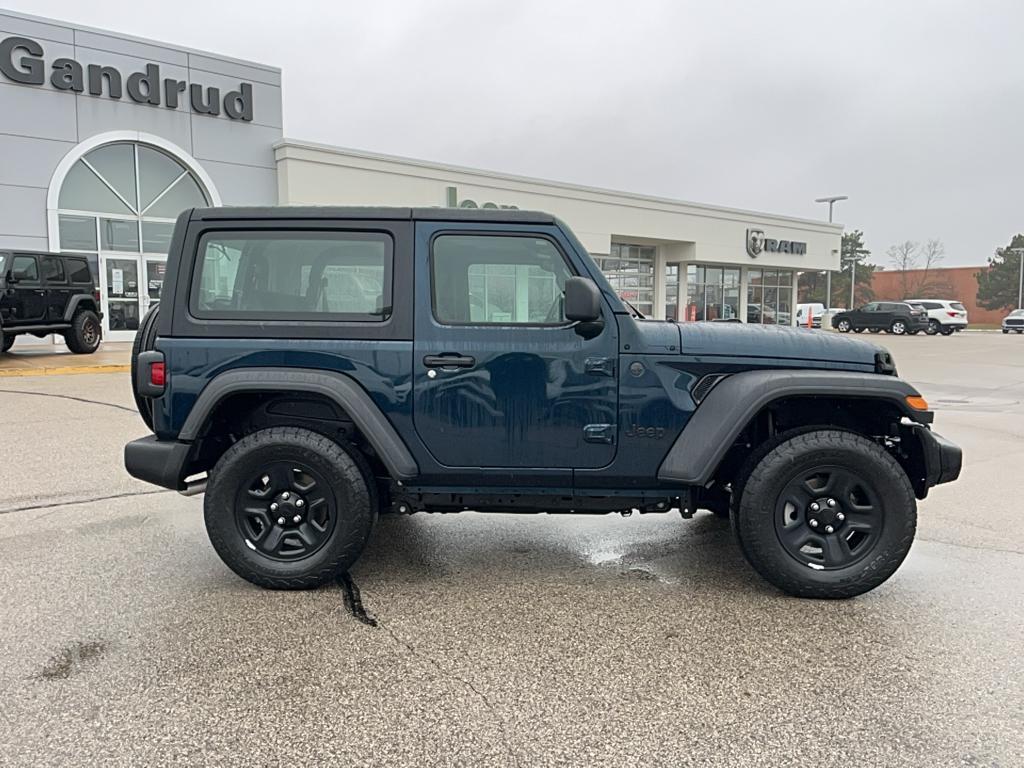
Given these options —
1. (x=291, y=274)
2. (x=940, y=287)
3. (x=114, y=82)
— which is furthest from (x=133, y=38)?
(x=940, y=287)

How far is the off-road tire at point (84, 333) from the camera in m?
15.0

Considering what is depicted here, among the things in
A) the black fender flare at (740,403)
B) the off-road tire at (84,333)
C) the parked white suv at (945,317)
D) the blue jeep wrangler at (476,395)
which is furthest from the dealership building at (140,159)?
the parked white suv at (945,317)

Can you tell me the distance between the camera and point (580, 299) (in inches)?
139

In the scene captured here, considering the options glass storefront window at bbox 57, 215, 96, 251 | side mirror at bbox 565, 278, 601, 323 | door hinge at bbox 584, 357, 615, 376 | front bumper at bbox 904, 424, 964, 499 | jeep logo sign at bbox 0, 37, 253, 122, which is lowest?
front bumper at bbox 904, 424, 964, 499

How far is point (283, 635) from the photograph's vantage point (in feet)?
11.0

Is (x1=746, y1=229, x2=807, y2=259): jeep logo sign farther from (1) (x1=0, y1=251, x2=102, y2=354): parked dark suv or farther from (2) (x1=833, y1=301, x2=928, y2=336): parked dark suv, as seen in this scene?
(1) (x1=0, y1=251, x2=102, y2=354): parked dark suv

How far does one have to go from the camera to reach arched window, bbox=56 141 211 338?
18.4 metres

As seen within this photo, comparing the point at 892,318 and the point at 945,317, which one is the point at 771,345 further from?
the point at 945,317

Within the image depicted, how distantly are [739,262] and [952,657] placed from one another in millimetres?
32522

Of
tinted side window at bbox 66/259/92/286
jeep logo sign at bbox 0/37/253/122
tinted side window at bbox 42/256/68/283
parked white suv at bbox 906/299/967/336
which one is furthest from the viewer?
parked white suv at bbox 906/299/967/336

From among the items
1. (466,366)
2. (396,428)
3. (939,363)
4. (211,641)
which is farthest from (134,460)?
(939,363)

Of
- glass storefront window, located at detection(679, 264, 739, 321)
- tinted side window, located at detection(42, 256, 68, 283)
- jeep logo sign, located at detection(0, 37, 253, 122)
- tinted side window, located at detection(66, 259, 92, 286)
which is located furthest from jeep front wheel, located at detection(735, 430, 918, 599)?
glass storefront window, located at detection(679, 264, 739, 321)

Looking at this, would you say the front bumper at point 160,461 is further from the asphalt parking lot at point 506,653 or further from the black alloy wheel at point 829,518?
the black alloy wheel at point 829,518

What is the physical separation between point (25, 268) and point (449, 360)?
43.2 feet
